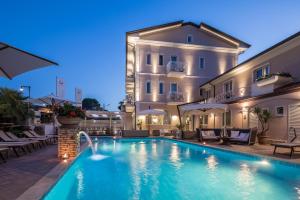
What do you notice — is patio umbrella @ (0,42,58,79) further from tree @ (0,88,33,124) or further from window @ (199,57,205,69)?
window @ (199,57,205,69)

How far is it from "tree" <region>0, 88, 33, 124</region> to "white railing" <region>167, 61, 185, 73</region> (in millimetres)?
14663

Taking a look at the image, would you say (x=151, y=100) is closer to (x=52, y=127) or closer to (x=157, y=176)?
(x=52, y=127)

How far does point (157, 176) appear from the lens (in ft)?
23.6

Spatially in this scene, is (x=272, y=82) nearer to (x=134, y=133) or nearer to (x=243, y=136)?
(x=243, y=136)

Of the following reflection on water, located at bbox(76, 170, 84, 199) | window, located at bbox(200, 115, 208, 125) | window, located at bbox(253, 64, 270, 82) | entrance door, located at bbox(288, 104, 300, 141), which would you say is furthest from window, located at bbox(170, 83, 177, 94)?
reflection on water, located at bbox(76, 170, 84, 199)

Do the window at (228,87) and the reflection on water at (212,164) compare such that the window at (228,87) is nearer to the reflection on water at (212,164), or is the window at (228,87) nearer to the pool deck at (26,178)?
the reflection on water at (212,164)

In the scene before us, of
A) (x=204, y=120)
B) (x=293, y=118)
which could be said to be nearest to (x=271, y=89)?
(x=293, y=118)

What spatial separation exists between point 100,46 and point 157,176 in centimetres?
9495

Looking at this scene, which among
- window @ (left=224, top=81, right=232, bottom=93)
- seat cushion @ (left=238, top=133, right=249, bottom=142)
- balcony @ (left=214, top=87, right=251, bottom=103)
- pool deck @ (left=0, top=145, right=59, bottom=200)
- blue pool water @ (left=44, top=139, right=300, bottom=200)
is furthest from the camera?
window @ (left=224, top=81, right=232, bottom=93)

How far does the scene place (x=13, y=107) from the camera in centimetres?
1409

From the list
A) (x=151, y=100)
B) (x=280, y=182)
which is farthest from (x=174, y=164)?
(x=151, y=100)

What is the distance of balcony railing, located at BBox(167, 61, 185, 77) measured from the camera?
2583 centimetres

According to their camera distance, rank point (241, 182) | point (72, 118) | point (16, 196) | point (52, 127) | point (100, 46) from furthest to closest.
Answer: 1. point (100, 46)
2. point (52, 127)
3. point (72, 118)
4. point (241, 182)
5. point (16, 196)

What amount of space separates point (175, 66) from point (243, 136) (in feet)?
44.1
